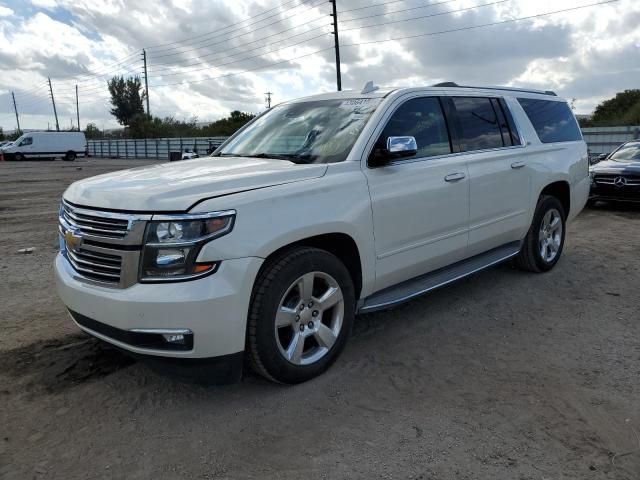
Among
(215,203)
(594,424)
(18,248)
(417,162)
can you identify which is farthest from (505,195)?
(18,248)

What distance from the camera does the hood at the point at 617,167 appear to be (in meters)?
10.2

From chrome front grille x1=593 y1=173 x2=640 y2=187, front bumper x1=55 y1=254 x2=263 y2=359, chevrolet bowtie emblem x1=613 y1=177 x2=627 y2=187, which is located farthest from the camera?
chevrolet bowtie emblem x1=613 y1=177 x2=627 y2=187

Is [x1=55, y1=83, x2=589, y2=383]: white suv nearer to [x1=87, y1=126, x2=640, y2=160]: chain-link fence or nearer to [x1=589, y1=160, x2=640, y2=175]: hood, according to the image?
[x1=589, y1=160, x2=640, y2=175]: hood

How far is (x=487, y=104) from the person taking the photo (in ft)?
16.3

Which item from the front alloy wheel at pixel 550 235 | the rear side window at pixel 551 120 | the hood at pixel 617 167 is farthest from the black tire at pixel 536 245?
the hood at pixel 617 167

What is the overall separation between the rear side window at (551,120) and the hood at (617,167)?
4780 mm

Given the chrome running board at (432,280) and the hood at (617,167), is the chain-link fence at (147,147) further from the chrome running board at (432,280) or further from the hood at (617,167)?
the chrome running board at (432,280)

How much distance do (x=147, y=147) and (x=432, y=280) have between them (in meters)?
47.9

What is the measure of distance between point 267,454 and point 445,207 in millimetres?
2334

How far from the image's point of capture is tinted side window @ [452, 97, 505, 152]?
4.57m

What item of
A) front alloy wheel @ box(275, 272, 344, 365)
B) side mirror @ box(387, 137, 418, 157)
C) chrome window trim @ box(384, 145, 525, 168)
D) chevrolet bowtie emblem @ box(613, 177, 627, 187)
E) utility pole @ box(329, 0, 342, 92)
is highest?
utility pole @ box(329, 0, 342, 92)

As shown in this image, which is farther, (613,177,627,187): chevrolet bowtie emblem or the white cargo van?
the white cargo van

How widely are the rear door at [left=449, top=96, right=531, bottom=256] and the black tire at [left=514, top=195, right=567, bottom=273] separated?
0.25 metres

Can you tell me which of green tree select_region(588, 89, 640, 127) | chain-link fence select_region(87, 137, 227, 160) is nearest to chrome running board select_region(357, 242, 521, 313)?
chain-link fence select_region(87, 137, 227, 160)
